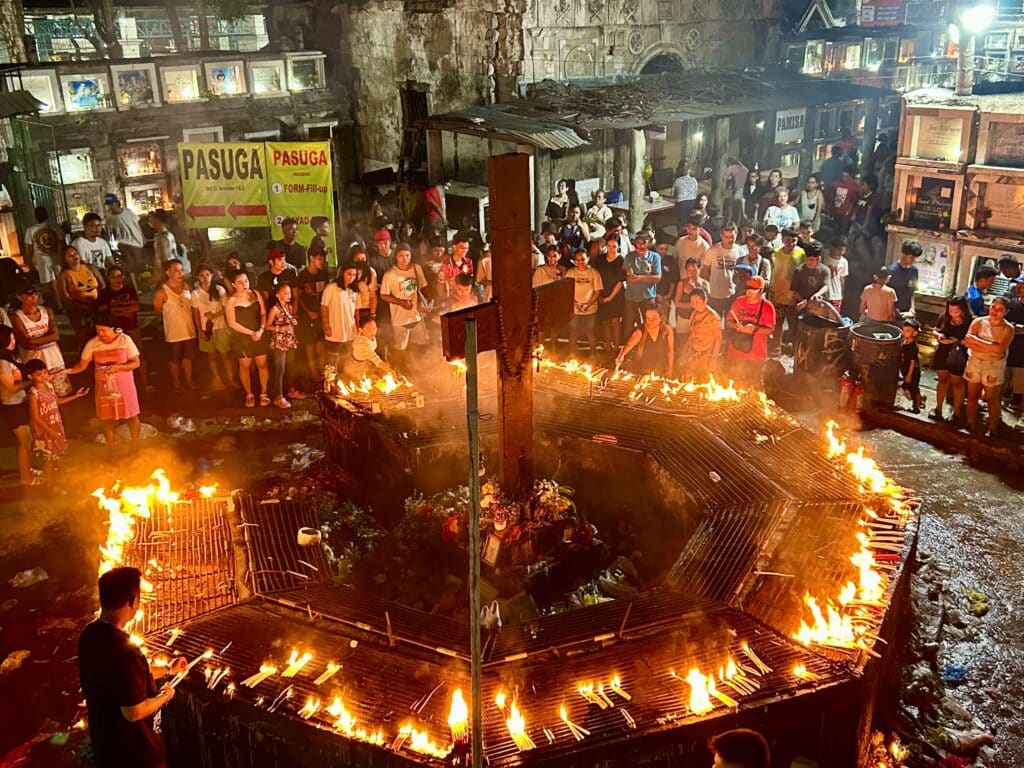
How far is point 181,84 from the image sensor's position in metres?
23.3

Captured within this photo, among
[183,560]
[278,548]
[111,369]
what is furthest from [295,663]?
[111,369]

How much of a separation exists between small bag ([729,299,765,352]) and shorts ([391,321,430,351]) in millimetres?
4494

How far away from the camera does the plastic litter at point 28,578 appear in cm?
857

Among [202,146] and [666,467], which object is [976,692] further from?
[202,146]

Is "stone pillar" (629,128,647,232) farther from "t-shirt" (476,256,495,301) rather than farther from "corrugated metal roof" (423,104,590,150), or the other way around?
"t-shirt" (476,256,495,301)

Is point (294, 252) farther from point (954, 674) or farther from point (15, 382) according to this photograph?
point (954, 674)

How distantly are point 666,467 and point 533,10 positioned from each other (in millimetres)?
17897

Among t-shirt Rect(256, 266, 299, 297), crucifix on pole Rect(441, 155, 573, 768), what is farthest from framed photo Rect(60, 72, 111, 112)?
crucifix on pole Rect(441, 155, 573, 768)

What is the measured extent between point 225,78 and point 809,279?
17.9 m

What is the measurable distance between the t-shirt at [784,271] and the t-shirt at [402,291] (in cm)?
567

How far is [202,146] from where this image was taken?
16594 mm

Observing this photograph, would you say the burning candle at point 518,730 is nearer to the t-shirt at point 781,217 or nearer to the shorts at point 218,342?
the shorts at point 218,342

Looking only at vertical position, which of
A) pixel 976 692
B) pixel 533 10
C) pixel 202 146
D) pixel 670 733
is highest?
pixel 533 10

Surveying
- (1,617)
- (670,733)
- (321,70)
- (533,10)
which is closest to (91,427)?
(1,617)
